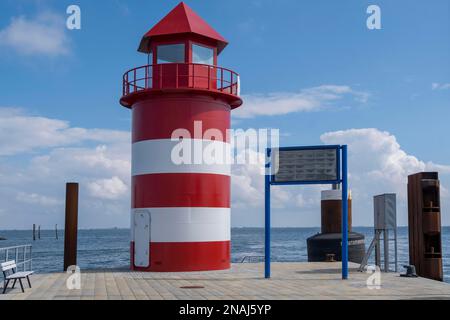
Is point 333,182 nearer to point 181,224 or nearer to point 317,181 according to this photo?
point 317,181

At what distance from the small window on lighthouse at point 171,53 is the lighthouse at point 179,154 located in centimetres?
4

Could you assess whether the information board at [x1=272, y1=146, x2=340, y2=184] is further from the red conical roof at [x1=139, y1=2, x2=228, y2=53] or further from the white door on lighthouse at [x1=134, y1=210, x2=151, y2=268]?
the red conical roof at [x1=139, y1=2, x2=228, y2=53]

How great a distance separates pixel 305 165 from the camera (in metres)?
18.1

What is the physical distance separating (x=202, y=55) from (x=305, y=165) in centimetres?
602

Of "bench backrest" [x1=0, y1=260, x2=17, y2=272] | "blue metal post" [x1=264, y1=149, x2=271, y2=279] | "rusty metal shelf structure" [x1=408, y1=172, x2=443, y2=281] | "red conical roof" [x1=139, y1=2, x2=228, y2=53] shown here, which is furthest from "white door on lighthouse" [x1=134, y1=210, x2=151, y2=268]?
"rusty metal shelf structure" [x1=408, y1=172, x2=443, y2=281]

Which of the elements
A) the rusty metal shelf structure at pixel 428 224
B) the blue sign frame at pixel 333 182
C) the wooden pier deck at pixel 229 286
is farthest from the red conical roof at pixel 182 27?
the rusty metal shelf structure at pixel 428 224

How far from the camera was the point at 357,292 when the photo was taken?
14.3m

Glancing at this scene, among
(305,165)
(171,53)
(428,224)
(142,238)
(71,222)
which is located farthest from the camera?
(171,53)

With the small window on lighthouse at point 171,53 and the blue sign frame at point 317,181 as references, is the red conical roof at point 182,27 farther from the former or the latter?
the blue sign frame at point 317,181

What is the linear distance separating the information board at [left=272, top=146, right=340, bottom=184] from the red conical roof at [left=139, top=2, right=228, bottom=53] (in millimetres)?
5582

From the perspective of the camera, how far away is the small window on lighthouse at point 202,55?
20.8m

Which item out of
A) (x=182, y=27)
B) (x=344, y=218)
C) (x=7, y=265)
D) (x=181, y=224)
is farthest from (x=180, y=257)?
(x=182, y=27)
